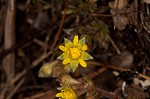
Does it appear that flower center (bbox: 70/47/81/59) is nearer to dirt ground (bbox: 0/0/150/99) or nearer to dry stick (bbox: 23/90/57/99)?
dirt ground (bbox: 0/0/150/99)

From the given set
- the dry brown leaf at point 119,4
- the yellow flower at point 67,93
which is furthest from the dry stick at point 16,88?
the dry brown leaf at point 119,4

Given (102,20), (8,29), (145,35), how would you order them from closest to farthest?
1. (145,35)
2. (102,20)
3. (8,29)

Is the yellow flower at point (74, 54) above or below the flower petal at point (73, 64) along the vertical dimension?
above

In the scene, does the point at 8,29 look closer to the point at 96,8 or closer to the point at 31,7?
the point at 31,7

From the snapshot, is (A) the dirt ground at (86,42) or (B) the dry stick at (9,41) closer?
(A) the dirt ground at (86,42)

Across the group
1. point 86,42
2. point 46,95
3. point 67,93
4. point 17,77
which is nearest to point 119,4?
point 86,42

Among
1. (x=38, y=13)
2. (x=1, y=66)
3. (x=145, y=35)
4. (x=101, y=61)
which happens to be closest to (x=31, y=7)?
(x=38, y=13)

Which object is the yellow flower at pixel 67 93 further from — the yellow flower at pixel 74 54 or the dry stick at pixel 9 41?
the dry stick at pixel 9 41

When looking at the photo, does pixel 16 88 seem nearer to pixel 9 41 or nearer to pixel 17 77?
pixel 17 77
